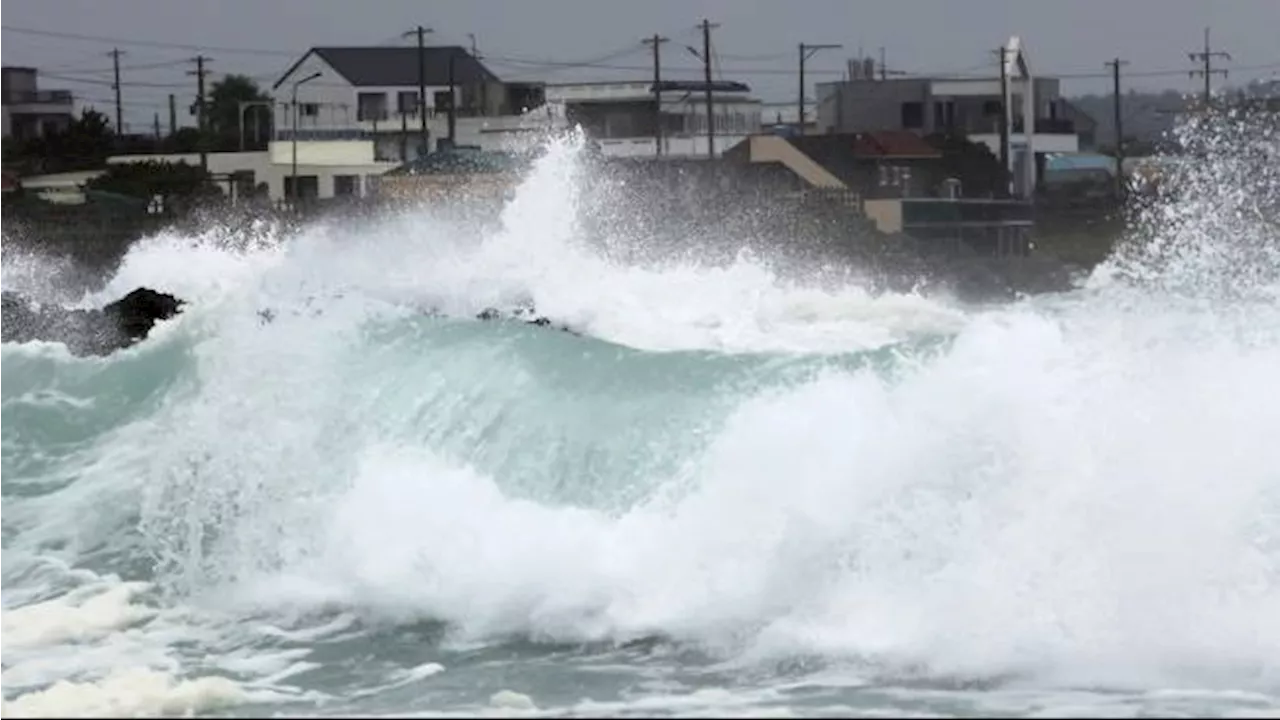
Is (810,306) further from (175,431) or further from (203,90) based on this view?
(203,90)

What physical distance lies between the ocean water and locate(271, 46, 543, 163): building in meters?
53.1

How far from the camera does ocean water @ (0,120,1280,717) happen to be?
9680 mm

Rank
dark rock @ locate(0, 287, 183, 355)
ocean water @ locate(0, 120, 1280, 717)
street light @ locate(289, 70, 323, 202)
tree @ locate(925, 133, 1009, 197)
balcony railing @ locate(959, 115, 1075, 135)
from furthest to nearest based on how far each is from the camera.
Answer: balcony railing @ locate(959, 115, 1075, 135) < tree @ locate(925, 133, 1009, 197) < street light @ locate(289, 70, 323, 202) < dark rock @ locate(0, 287, 183, 355) < ocean water @ locate(0, 120, 1280, 717)

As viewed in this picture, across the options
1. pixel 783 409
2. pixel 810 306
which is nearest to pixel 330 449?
pixel 783 409

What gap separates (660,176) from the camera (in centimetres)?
5903

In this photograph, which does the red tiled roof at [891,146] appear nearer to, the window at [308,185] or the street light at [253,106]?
the window at [308,185]

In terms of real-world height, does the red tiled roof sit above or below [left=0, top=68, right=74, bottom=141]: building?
below

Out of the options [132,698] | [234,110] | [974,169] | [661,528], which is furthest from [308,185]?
[132,698]

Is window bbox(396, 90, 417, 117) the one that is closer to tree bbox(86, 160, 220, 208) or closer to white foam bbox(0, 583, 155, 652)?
tree bbox(86, 160, 220, 208)

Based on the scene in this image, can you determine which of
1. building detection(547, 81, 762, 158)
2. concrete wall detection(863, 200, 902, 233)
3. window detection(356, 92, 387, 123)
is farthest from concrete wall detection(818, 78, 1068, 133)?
window detection(356, 92, 387, 123)

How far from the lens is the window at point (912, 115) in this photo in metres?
76.8

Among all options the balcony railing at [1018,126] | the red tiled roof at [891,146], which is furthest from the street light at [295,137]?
the balcony railing at [1018,126]

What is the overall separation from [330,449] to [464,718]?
5.36 metres

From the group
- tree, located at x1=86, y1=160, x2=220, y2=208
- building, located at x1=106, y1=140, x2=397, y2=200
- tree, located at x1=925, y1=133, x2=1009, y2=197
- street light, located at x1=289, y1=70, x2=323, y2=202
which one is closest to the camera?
tree, located at x1=86, y1=160, x2=220, y2=208
